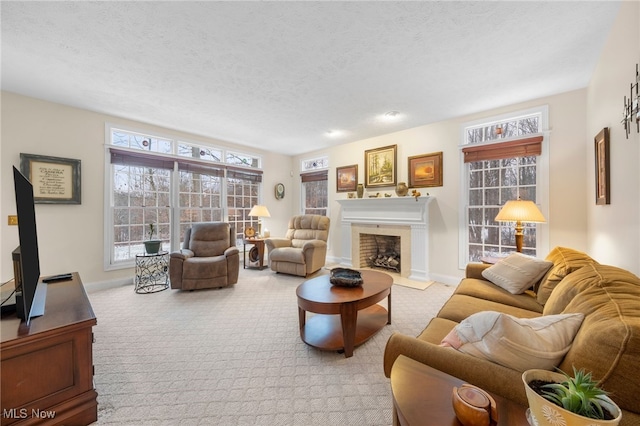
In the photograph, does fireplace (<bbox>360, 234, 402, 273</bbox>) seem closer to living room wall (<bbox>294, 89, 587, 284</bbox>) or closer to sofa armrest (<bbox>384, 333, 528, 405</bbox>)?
living room wall (<bbox>294, 89, 587, 284</bbox>)

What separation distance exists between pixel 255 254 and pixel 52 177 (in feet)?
10.4

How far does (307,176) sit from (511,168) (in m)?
3.97

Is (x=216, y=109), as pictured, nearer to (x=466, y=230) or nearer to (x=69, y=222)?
(x=69, y=222)

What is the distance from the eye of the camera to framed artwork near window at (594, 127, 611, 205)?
2.11m

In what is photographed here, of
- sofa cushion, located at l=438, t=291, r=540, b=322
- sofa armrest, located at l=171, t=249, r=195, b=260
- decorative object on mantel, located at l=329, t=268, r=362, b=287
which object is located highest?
sofa armrest, located at l=171, t=249, r=195, b=260

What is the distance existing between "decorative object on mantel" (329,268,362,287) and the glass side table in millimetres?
2816

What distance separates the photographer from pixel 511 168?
138 inches

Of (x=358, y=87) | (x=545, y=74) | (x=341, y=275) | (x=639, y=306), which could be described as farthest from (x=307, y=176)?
(x=639, y=306)

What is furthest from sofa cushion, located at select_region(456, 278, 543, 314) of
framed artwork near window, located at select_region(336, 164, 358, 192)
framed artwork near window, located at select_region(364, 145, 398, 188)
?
framed artwork near window, located at select_region(336, 164, 358, 192)

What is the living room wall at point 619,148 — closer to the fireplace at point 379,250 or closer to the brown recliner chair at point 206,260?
the fireplace at point 379,250

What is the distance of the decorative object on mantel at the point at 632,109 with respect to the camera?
1.51 metres

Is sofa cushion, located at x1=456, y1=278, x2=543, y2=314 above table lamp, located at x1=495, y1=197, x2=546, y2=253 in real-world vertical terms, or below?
below

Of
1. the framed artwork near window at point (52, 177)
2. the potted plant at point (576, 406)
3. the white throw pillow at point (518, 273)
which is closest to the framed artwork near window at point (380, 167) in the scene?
the white throw pillow at point (518, 273)

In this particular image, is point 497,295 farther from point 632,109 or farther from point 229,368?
point 229,368
